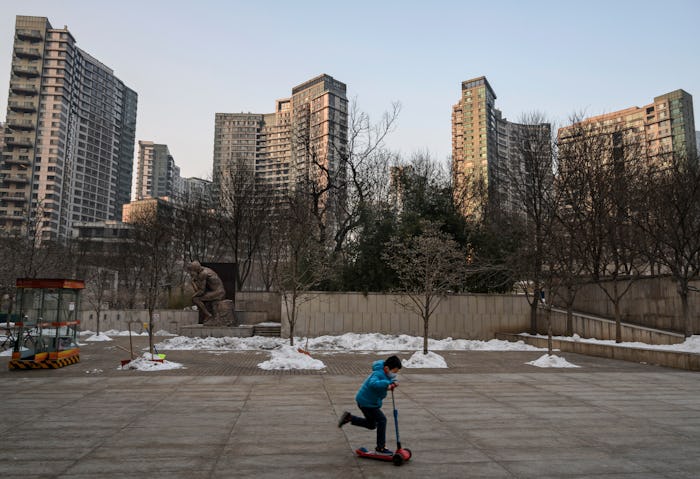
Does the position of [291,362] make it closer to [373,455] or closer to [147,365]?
[147,365]

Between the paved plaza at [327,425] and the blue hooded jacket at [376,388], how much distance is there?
710 millimetres

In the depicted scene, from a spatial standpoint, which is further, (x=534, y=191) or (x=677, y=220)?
(x=534, y=191)

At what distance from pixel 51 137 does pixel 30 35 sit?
70.2 ft

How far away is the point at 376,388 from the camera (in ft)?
20.0

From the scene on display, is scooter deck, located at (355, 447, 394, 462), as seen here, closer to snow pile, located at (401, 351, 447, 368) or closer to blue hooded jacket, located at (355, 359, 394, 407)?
blue hooded jacket, located at (355, 359, 394, 407)

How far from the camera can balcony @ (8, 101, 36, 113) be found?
98.2 meters

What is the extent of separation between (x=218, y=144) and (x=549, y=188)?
13872 cm

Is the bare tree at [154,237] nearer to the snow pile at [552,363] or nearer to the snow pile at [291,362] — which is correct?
the snow pile at [291,362]

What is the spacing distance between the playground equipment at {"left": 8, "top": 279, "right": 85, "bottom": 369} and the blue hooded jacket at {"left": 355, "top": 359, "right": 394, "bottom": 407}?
13.3 meters

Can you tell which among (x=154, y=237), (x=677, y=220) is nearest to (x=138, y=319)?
(x=154, y=237)

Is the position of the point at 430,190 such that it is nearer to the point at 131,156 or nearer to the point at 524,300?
the point at 524,300

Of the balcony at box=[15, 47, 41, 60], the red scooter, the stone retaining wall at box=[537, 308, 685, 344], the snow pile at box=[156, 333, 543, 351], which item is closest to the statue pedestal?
the snow pile at box=[156, 333, 543, 351]

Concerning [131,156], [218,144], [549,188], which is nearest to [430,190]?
[549,188]

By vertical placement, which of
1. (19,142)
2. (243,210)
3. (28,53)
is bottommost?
(243,210)
